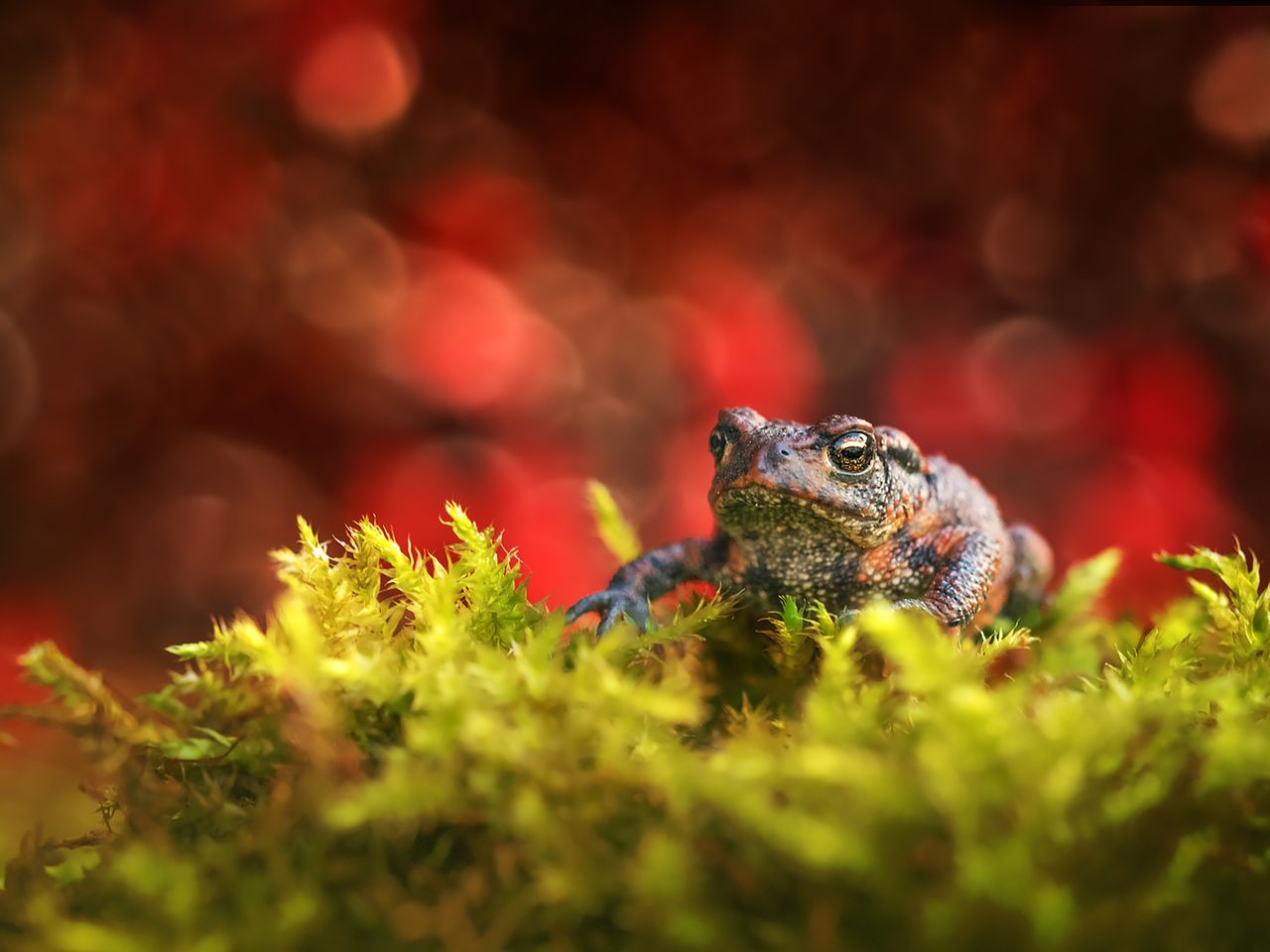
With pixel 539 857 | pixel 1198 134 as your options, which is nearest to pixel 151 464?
pixel 539 857

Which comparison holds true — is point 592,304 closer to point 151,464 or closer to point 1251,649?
point 151,464

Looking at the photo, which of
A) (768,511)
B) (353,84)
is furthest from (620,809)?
(353,84)

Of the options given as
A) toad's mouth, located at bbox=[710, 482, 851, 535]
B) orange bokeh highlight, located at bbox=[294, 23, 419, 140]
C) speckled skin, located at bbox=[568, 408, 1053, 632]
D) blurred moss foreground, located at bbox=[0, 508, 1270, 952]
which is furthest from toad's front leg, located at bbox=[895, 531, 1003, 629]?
orange bokeh highlight, located at bbox=[294, 23, 419, 140]

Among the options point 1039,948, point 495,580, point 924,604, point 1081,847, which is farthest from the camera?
point 924,604

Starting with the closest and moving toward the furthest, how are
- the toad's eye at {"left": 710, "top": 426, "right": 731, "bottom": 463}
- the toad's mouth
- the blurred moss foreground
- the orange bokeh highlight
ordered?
the blurred moss foreground
the toad's mouth
the toad's eye at {"left": 710, "top": 426, "right": 731, "bottom": 463}
the orange bokeh highlight

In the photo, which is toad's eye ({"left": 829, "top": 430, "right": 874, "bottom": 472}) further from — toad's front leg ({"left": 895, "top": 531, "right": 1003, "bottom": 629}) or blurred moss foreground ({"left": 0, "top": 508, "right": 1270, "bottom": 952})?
blurred moss foreground ({"left": 0, "top": 508, "right": 1270, "bottom": 952})

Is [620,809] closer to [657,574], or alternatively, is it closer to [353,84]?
[657,574]
